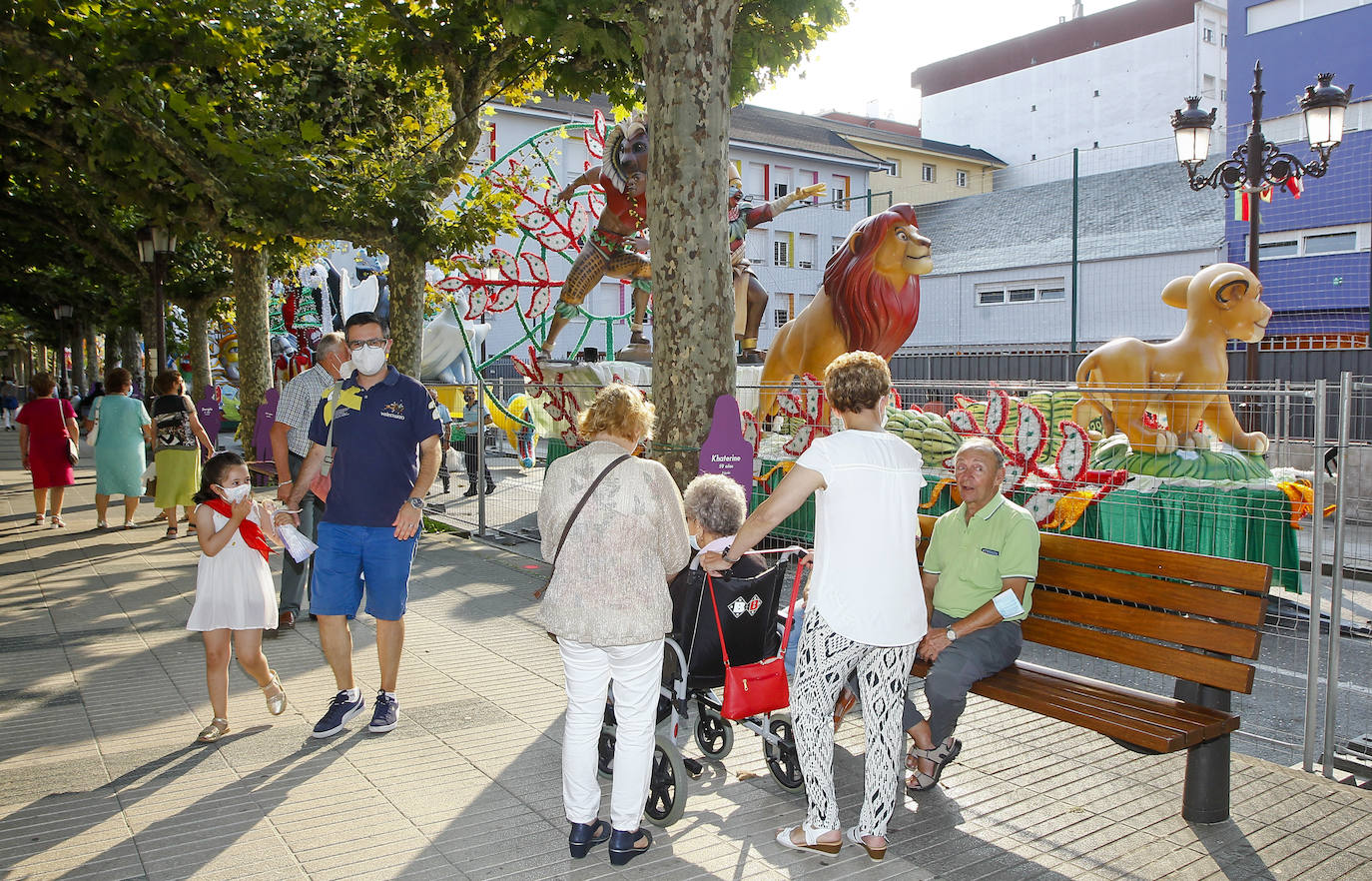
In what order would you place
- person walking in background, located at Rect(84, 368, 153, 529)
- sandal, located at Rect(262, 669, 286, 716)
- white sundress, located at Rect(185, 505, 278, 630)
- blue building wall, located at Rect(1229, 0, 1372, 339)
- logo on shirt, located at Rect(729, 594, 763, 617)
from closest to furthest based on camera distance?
1. logo on shirt, located at Rect(729, 594, 763, 617)
2. white sundress, located at Rect(185, 505, 278, 630)
3. sandal, located at Rect(262, 669, 286, 716)
4. person walking in background, located at Rect(84, 368, 153, 529)
5. blue building wall, located at Rect(1229, 0, 1372, 339)

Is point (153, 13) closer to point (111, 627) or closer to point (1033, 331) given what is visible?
point (111, 627)


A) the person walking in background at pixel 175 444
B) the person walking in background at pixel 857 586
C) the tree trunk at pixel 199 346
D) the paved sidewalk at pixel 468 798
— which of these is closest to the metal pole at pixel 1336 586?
the paved sidewalk at pixel 468 798

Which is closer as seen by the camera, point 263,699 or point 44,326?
point 263,699

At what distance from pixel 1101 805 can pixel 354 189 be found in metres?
9.10

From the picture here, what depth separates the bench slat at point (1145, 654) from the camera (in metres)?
3.92

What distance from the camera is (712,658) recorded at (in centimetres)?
425

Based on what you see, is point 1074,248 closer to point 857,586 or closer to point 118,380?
point 118,380

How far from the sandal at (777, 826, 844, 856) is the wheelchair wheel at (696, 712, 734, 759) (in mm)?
856

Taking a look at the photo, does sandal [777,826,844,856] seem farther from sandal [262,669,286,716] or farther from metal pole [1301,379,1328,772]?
sandal [262,669,286,716]

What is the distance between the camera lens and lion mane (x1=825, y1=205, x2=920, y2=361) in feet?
30.1

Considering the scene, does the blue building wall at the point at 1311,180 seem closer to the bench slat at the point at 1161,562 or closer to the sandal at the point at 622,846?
the bench slat at the point at 1161,562

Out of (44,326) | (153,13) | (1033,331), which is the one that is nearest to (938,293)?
(1033,331)

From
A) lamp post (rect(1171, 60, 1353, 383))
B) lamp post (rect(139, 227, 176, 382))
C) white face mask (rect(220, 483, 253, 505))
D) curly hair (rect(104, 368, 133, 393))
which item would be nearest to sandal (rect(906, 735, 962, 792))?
white face mask (rect(220, 483, 253, 505))

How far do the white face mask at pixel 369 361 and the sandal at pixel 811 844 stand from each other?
9.32 feet
